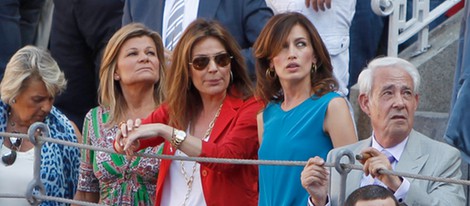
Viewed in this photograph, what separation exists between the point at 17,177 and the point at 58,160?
247 mm

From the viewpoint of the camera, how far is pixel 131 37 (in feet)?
22.6

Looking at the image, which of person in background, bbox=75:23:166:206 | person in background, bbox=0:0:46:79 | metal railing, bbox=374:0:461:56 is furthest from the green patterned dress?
person in background, bbox=0:0:46:79

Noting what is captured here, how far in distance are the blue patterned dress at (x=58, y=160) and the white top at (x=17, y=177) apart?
72 millimetres

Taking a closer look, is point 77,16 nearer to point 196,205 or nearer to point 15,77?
point 15,77

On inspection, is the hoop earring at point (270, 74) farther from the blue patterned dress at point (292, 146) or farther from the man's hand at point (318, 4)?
the man's hand at point (318, 4)

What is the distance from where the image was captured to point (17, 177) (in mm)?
6762

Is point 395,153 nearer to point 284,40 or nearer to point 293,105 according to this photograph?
point 293,105

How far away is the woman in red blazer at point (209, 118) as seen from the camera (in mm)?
6156

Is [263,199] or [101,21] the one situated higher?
[101,21]

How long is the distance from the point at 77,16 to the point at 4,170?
2172 mm

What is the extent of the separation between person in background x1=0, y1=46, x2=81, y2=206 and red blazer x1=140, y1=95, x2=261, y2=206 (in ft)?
2.54

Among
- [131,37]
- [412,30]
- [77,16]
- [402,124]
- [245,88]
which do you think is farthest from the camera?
[77,16]

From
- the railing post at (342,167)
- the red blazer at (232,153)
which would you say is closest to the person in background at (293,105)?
the red blazer at (232,153)

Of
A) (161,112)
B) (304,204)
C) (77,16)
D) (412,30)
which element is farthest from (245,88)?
(77,16)
